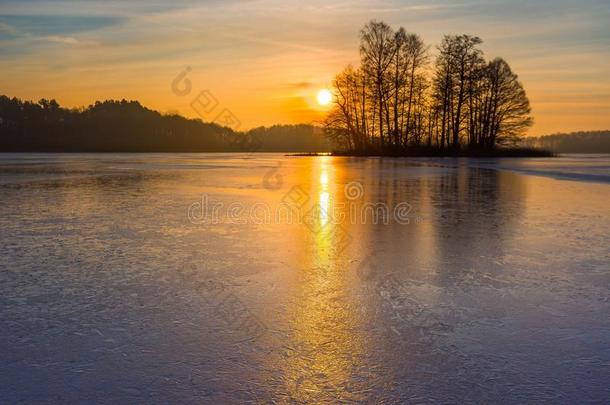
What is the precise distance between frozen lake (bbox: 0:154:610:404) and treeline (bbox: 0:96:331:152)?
310 ft

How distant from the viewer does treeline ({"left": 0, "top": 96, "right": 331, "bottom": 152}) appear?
116 m

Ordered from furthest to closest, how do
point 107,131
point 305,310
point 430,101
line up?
point 107,131
point 430,101
point 305,310

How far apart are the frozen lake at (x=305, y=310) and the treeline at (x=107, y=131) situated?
94.4m

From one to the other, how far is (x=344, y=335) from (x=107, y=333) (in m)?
1.38

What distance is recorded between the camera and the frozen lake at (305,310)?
226 cm

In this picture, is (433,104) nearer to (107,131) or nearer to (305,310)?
(305,310)

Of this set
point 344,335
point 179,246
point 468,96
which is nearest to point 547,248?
point 344,335

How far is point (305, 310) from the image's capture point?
10.8ft

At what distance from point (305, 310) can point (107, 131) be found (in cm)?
14792

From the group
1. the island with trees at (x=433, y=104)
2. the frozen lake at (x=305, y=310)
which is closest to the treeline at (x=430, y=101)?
the island with trees at (x=433, y=104)

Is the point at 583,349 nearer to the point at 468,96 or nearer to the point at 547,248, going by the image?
the point at 547,248


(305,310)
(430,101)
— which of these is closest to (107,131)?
(430,101)


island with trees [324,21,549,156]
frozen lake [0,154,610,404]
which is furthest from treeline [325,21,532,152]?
frozen lake [0,154,610,404]

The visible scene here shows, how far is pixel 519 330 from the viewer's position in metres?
2.92
